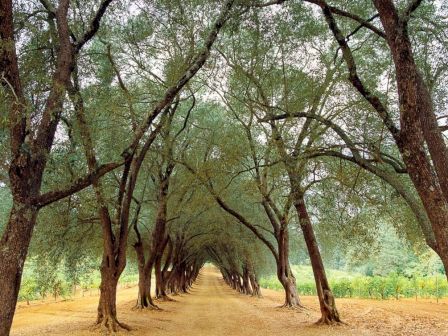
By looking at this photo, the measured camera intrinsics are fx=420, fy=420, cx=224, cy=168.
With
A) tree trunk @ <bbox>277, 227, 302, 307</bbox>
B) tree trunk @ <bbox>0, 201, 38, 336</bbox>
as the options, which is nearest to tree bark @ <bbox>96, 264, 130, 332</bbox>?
tree trunk @ <bbox>0, 201, 38, 336</bbox>

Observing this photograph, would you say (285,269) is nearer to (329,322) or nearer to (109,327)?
(329,322)

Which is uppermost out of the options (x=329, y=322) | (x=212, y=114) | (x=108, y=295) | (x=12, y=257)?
(x=212, y=114)

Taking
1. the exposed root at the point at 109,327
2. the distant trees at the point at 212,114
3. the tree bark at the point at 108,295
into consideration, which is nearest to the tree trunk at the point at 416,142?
the distant trees at the point at 212,114

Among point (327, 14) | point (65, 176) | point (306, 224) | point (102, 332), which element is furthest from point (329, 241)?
point (327, 14)

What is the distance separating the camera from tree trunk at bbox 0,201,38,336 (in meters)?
7.11

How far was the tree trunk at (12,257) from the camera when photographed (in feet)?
23.3

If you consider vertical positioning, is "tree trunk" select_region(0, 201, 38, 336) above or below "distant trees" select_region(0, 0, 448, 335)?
below

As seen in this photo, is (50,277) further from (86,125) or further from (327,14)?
(327,14)

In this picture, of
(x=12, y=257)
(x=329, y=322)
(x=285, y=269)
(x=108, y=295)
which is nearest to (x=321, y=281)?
(x=329, y=322)

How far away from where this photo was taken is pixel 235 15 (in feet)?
32.8

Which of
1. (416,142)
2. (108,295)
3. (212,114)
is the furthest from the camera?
(212,114)

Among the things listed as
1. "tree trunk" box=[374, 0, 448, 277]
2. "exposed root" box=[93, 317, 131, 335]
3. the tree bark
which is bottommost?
"exposed root" box=[93, 317, 131, 335]

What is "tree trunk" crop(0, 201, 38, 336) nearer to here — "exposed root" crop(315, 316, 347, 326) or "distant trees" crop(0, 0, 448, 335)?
"distant trees" crop(0, 0, 448, 335)

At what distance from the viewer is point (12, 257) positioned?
23.9ft
